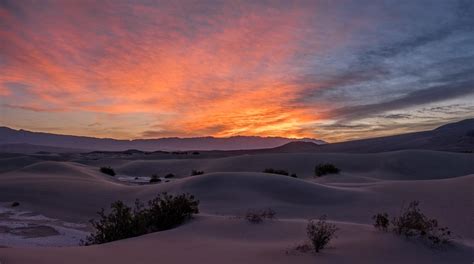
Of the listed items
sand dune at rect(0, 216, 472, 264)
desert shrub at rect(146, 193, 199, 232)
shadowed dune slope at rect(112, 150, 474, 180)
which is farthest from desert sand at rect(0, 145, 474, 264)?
shadowed dune slope at rect(112, 150, 474, 180)

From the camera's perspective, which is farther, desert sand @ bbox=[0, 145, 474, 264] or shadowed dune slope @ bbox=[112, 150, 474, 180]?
shadowed dune slope @ bbox=[112, 150, 474, 180]

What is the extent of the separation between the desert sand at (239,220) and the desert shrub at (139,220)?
0.54 metres

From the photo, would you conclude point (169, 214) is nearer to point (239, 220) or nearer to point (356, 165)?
point (239, 220)

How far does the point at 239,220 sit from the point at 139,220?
267 cm

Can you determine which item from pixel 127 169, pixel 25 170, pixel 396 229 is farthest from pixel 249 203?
pixel 127 169

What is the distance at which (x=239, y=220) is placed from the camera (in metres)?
11.6

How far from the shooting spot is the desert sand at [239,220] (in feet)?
25.2

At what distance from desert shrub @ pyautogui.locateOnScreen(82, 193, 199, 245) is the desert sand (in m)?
0.54

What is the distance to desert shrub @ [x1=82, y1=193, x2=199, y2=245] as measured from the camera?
10719 millimetres

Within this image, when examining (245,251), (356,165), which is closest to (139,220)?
(245,251)

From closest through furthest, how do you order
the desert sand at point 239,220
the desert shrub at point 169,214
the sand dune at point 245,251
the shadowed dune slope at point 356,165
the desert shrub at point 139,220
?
the sand dune at point 245,251
the desert sand at point 239,220
the desert shrub at point 139,220
the desert shrub at point 169,214
the shadowed dune slope at point 356,165

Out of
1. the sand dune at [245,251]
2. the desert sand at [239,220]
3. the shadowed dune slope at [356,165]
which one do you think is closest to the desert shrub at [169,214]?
the desert sand at [239,220]

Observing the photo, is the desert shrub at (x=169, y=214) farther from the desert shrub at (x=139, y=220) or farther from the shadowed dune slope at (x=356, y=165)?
the shadowed dune slope at (x=356, y=165)

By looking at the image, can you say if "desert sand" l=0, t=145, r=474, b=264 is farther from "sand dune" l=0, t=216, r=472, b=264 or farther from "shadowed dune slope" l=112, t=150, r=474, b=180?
"shadowed dune slope" l=112, t=150, r=474, b=180
